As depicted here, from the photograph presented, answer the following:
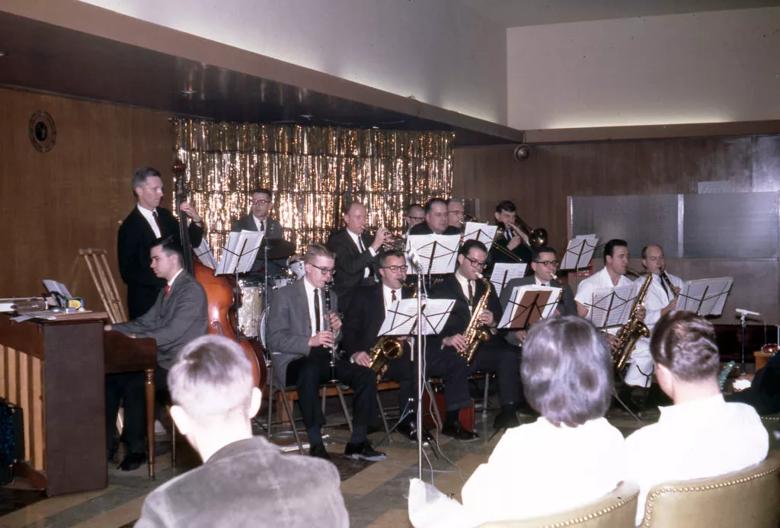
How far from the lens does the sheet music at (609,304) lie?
711cm

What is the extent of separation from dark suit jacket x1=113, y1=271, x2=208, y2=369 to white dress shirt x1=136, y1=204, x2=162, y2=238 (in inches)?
26.2

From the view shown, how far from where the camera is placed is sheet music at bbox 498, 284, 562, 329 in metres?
6.60

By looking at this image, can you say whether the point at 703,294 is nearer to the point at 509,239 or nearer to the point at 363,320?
the point at 509,239

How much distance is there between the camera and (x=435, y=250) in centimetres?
712

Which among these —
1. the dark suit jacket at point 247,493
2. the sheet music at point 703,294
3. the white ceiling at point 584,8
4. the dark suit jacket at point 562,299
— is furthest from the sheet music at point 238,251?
the white ceiling at point 584,8

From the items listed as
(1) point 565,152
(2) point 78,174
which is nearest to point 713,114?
(1) point 565,152

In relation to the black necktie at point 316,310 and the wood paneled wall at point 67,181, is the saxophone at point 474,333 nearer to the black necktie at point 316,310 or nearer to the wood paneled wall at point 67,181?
the black necktie at point 316,310

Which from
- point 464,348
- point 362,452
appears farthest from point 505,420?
point 362,452

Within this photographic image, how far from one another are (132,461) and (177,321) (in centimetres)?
89

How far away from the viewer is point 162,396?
6.10 meters

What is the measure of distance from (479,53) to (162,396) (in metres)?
6.79

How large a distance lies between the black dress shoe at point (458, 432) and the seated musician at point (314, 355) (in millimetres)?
715

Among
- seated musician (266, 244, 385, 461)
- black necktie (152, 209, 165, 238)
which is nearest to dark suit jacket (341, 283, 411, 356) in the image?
seated musician (266, 244, 385, 461)

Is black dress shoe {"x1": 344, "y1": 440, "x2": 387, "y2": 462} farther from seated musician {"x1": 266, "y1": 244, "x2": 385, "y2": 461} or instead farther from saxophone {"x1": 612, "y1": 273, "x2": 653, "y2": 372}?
saxophone {"x1": 612, "y1": 273, "x2": 653, "y2": 372}
